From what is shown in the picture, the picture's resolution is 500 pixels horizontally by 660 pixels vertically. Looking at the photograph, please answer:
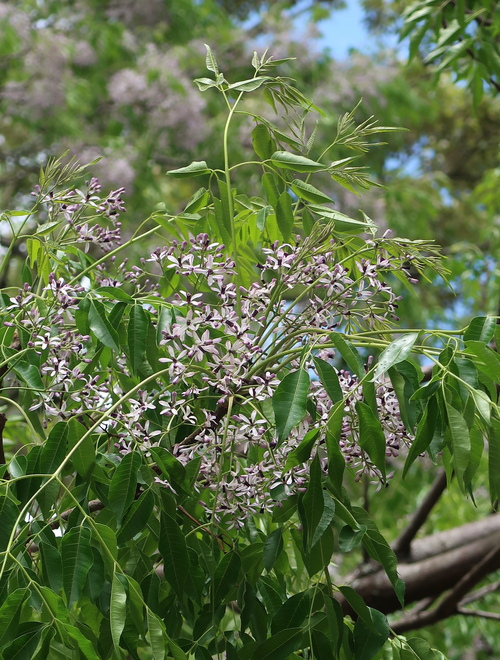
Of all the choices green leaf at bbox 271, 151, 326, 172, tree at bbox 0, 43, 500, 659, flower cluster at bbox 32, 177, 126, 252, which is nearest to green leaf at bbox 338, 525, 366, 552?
tree at bbox 0, 43, 500, 659

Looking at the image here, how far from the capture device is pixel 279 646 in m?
0.91

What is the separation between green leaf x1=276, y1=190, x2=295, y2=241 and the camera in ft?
3.36

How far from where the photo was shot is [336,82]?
7980 millimetres

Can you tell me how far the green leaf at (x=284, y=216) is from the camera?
102 centimetres

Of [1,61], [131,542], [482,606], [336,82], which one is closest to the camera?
[131,542]

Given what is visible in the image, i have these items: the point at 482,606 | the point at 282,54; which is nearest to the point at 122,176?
the point at 282,54

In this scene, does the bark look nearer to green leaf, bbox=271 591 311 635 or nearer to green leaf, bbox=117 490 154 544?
green leaf, bbox=271 591 311 635

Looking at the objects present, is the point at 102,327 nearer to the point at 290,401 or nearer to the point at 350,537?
the point at 290,401

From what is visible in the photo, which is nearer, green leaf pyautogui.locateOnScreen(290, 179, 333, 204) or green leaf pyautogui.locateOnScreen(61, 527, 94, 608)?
green leaf pyautogui.locateOnScreen(61, 527, 94, 608)

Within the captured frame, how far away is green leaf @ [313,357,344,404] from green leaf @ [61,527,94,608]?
0.99ft

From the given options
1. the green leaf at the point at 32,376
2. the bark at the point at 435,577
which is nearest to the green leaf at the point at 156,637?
the green leaf at the point at 32,376

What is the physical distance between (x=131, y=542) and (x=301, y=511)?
248 millimetres

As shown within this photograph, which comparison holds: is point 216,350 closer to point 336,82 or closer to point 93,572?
point 93,572

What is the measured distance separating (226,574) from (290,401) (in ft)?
0.75
